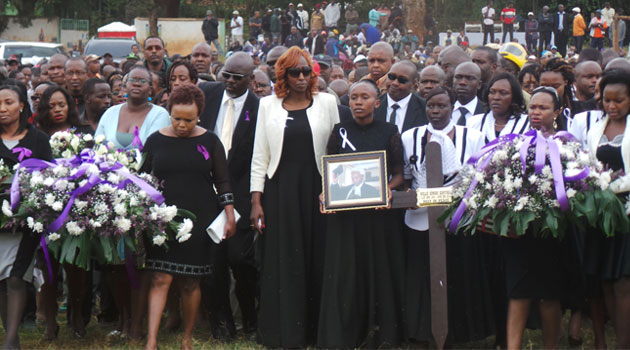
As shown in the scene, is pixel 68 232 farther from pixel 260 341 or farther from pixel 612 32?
pixel 612 32

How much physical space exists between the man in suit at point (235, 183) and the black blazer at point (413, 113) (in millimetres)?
1160

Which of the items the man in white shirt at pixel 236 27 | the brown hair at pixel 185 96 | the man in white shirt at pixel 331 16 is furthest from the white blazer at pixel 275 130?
the man in white shirt at pixel 331 16

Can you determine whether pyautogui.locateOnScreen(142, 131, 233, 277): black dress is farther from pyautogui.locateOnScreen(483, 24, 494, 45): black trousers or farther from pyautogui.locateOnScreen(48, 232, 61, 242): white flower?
pyautogui.locateOnScreen(483, 24, 494, 45): black trousers

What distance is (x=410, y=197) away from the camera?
309 inches

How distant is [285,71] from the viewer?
844 cm

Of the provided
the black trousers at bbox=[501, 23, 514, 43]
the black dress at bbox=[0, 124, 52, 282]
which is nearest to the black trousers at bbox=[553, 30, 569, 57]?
the black trousers at bbox=[501, 23, 514, 43]

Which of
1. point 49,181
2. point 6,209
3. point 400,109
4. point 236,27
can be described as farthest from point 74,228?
point 236,27

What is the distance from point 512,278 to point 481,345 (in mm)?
1311

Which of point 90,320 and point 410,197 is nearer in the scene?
point 410,197

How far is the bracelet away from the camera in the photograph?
819 cm

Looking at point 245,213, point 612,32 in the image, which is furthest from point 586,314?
point 612,32

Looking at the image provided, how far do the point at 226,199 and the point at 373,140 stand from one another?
1.30m

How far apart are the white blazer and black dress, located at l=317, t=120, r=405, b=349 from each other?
0.21 meters

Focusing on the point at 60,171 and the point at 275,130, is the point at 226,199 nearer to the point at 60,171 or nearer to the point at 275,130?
the point at 275,130
